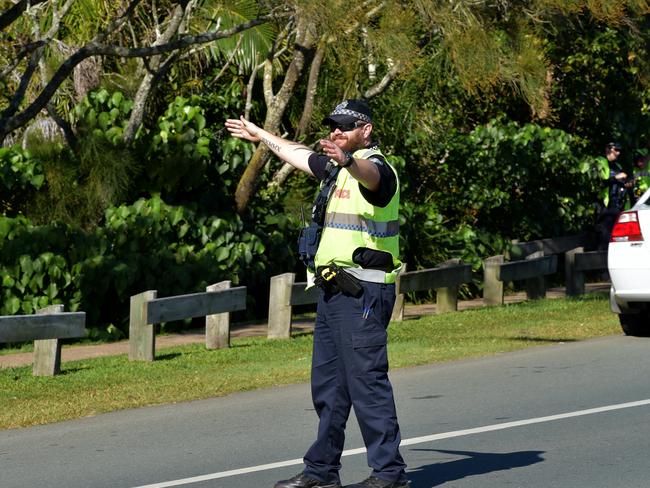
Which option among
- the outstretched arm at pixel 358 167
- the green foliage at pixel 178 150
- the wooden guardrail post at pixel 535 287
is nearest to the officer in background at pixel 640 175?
the wooden guardrail post at pixel 535 287

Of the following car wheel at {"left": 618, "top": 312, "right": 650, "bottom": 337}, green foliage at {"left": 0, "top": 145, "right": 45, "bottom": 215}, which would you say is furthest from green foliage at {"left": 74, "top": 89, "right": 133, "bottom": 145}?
car wheel at {"left": 618, "top": 312, "right": 650, "bottom": 337}

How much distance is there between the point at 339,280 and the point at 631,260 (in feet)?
22.7

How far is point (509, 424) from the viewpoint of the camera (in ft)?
28.9

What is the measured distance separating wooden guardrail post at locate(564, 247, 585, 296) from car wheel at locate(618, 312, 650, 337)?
14.9 feet

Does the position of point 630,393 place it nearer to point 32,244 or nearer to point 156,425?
point 156,425

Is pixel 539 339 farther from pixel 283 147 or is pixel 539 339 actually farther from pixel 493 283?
pixel 283 147

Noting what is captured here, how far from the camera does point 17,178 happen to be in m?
15.9

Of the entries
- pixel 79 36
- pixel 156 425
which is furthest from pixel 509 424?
pixel 79 36

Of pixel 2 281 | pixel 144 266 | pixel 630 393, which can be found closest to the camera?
pixel 630 393

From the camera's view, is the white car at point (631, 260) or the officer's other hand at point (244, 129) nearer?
the officer's other hand at point (244, 129)

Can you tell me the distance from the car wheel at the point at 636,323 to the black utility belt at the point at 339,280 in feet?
24.5

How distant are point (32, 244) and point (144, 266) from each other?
1404 mm

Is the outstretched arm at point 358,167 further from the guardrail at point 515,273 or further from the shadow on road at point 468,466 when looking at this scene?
the guardrail at point 515,273

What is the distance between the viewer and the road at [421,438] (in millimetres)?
7320
